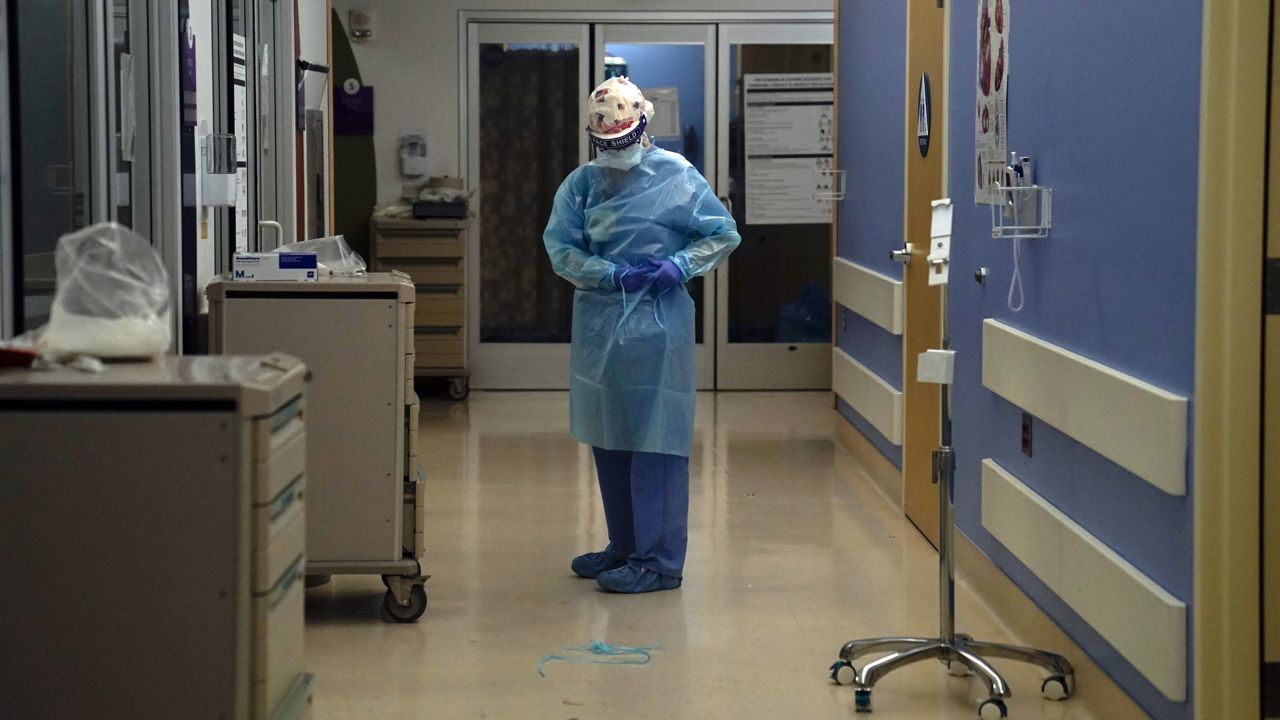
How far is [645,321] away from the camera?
448 cm

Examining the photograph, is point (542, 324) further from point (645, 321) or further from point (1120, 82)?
point (1120, 82)

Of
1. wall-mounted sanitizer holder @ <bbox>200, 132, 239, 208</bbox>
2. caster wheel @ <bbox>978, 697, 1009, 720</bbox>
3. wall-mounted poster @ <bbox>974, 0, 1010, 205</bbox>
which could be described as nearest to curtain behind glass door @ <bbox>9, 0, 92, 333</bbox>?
wall-mounted sanitizer holder @ <bbox>200, 132, 239, 208</bbox>

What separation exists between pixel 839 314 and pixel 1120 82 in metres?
3.99

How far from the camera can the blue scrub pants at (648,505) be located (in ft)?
14.8

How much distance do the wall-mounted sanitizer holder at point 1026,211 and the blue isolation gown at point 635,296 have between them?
91 cm

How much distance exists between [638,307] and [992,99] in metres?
1.17

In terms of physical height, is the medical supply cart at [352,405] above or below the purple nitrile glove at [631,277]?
below

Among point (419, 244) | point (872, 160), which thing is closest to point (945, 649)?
point (872, 160)

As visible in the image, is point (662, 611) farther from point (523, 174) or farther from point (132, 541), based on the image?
point (523, 174)

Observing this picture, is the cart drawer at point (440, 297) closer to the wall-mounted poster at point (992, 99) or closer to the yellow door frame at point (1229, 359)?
the wall-mounted poster at point (992, 99)

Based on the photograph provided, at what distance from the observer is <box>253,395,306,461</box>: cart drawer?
222cm

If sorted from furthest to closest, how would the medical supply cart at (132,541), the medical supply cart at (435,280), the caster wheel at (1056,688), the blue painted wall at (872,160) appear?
1. the medical supply cart at (435,280)
2. the blue painted wall at (872,160)
3. the caster wheel at (1056,688)
4. the medical supply cart at (132,541)

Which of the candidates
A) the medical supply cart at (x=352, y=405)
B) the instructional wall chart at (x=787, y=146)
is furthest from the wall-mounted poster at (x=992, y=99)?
the instructional wall chart at (x=787, y=146)

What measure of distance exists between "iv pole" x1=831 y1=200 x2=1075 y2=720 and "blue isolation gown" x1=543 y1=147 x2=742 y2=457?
1012mm
